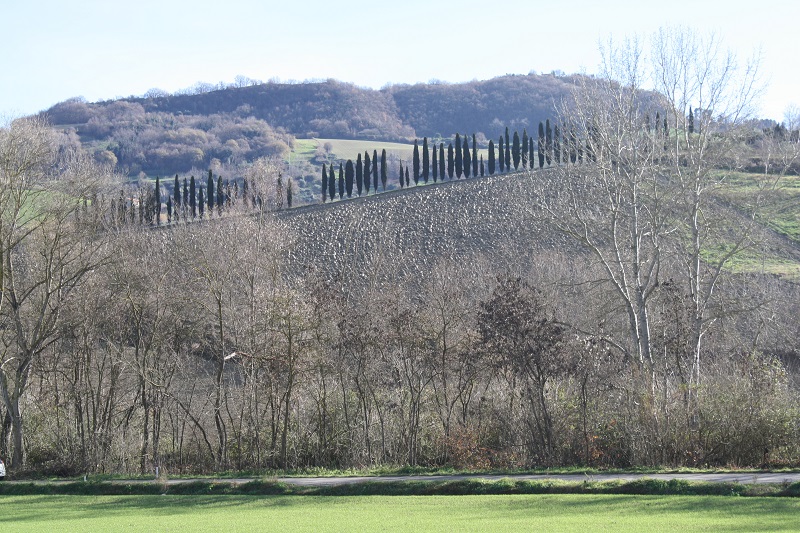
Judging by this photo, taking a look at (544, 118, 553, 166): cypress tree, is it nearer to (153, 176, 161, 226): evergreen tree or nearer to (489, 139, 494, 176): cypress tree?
(489, 139, 494, 176): cypress tree

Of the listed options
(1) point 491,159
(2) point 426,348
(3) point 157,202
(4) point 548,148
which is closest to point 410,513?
(2) point 426,348

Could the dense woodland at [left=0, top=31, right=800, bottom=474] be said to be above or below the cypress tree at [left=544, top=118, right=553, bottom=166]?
below

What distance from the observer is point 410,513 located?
57.4 feet

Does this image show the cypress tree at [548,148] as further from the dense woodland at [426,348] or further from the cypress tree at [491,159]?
the cypress tree at [491,159]

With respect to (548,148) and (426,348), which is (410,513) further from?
(548,148)

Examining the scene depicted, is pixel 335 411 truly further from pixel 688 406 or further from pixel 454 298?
pixel 688 406

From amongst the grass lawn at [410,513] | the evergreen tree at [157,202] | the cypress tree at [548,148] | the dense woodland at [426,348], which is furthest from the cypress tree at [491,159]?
the grass lawn at [410,513]

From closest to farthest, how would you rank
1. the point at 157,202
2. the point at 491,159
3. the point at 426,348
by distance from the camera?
the point at 426,348 < the point at 157,202 < the point at 491,159

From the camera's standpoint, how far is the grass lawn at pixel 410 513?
14.8 m

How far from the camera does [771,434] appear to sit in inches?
874

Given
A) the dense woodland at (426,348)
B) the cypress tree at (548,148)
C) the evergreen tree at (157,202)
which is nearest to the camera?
the dense woodland at (426,348)

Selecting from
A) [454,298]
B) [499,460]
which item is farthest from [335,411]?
[499,460]

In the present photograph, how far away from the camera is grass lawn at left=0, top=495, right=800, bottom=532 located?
14797 mm

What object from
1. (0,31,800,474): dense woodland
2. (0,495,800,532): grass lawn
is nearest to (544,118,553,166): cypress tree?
(0,31,800,474): dense woodland
